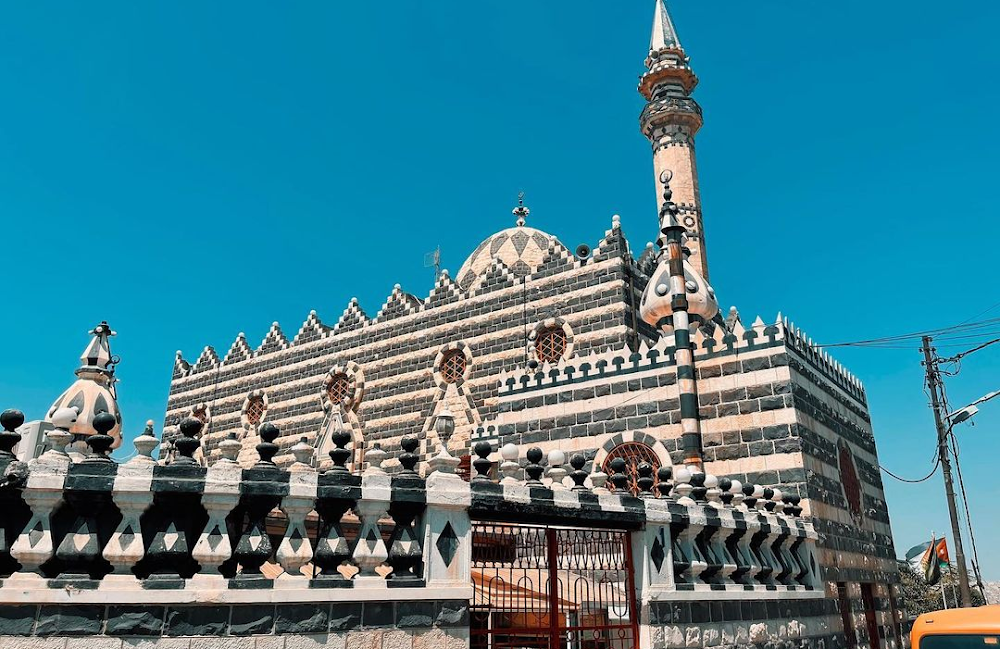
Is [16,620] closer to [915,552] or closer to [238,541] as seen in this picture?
[238,541]

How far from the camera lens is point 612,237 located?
1919cm

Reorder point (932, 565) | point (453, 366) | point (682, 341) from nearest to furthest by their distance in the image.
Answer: point (682, 341), point (453, 366), point (932, 565)

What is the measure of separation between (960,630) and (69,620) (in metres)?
6.88

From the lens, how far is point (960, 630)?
5.98 meters

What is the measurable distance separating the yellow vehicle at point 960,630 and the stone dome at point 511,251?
1857 cm

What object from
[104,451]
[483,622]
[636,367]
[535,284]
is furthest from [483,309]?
[104,451]

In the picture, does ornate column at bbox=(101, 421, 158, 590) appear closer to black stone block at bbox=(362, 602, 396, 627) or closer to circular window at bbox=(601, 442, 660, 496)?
black stone block at bbox=(362, 602, 396, 627)

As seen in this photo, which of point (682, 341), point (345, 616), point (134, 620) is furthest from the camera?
point (682, 341)

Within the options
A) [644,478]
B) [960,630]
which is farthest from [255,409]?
[960,630]

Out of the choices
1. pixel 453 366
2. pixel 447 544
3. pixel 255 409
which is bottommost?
pixel 447 544

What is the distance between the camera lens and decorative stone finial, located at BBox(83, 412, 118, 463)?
5.45m

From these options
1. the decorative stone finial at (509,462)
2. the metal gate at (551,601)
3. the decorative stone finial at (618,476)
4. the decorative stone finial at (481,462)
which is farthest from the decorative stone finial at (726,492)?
the decorative stone finial at (481,462)

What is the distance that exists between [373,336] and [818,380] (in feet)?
47.5

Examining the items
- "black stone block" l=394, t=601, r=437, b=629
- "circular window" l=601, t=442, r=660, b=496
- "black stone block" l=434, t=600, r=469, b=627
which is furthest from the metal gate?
"circular window" l=601, t=442, r=660, b=496
